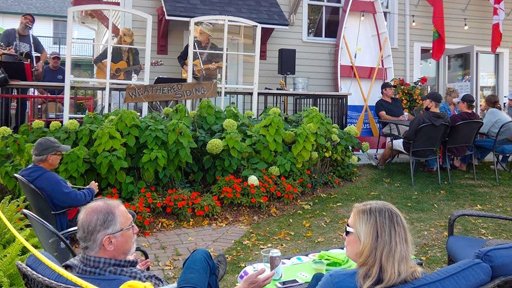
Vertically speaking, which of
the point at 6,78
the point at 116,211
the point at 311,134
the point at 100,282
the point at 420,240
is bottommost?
the point at 420,240

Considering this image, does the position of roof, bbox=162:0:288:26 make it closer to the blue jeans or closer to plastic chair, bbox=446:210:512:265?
plastic chair, bbox=446:210:512:265

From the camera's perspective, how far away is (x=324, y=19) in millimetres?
10836

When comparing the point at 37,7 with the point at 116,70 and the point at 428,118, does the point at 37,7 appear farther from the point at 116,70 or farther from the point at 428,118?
the point at 428,118

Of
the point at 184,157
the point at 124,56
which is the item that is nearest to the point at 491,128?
the point at 184,157

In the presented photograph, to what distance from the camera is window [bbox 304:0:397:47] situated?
35.1 feet

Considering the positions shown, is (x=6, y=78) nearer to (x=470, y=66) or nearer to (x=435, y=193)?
(x=435, y=193)

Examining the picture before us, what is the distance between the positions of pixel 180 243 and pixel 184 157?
107 centimetres

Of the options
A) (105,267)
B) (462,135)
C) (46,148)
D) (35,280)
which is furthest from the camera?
(462,135)

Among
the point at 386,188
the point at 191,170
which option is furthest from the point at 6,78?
the point at 386,188

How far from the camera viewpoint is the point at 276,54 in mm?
10289

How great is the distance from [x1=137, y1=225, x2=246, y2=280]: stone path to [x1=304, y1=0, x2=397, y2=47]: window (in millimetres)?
6334

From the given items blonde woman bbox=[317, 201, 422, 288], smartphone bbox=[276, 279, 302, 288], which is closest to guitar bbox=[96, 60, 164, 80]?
smartphone bbox=[276, 279, 302, 288]

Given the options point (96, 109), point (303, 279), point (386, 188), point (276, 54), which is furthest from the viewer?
point (276, 54)

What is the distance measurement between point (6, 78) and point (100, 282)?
554 centimetres
